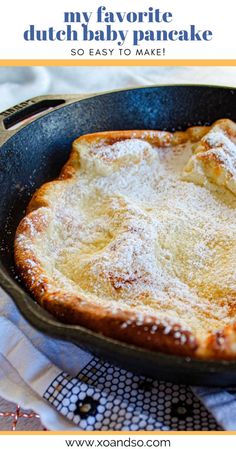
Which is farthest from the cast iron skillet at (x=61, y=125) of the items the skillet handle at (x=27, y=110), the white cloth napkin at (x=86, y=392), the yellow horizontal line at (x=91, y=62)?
the yellow horizontal line at (x=91, y=62)

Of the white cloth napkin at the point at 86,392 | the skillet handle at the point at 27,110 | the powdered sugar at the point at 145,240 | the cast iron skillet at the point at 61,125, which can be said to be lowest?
the white cloth napkin at the point at 86,392

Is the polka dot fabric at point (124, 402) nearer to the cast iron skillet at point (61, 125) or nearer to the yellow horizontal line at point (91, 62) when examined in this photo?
the cast iron skillet at point (61, 125)

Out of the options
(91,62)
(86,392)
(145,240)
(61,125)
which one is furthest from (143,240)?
(91,62)

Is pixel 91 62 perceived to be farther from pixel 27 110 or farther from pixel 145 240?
pixel 145 240

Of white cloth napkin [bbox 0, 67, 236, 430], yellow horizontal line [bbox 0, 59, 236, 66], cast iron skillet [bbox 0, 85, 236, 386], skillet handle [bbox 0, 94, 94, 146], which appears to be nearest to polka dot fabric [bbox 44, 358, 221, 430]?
white cloth napkin [bbox 0, 67, 236, 430]

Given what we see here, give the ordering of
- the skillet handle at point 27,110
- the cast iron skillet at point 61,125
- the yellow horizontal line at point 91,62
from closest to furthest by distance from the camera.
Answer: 1. the cast iron skillet at point 61,125
2. the skillet handle at point 27,110
3. the yellow horizontal line at point 91,62

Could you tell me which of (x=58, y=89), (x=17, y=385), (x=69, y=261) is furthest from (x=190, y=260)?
(x=58, y=89)
